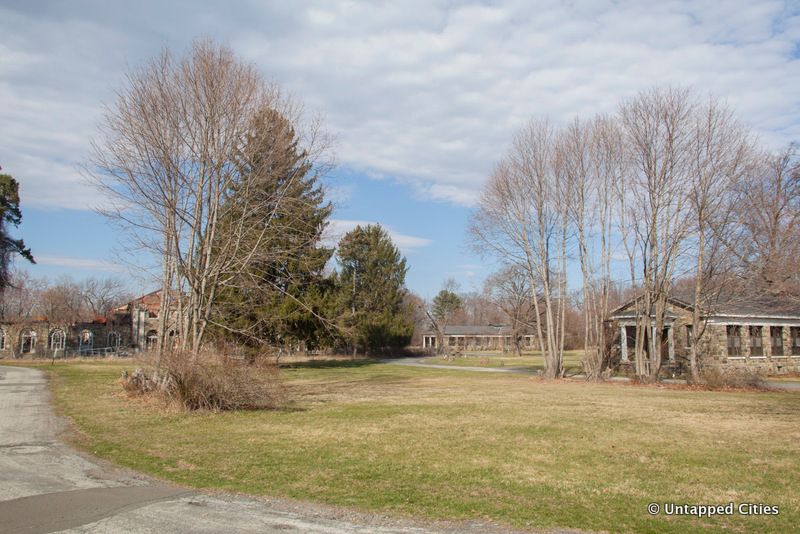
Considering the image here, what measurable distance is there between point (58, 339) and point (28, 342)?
357 cm

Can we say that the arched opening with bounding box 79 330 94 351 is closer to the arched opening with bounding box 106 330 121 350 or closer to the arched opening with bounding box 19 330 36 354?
the arched opening with bounding box 106 330 121 350

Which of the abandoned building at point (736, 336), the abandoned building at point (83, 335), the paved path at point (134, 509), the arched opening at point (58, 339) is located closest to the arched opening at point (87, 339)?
the abandoned building at point (83, 335)

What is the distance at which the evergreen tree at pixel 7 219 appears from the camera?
40188 millimetres

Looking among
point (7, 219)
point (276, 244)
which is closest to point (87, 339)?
point (7, 219)

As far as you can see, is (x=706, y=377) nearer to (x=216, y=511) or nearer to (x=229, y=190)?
(x=229, y=190)

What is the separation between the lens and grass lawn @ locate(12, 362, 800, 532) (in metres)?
6.05

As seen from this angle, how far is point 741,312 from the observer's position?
97.3ft

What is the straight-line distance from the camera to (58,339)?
53.4 metres

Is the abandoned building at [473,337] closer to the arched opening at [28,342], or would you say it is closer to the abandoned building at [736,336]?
the arched opening at [28,342]

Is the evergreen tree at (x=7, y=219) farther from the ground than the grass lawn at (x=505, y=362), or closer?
farther from the ground

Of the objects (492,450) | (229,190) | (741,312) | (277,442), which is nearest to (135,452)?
(277,442)

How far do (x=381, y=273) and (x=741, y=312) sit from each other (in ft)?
114

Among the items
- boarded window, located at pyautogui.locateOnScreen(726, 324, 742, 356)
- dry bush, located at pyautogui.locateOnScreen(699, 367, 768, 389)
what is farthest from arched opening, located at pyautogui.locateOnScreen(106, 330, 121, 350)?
dry bush, located at pyautogui.locateOnScreen(699, 367, 768, 389)

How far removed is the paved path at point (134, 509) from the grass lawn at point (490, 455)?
0.39m
